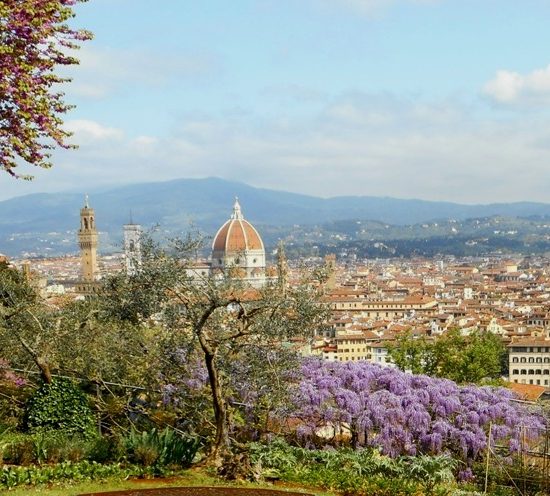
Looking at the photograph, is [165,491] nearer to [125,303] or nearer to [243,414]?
[243,414]

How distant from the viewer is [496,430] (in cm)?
1266

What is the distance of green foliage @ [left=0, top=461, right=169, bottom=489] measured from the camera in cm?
702

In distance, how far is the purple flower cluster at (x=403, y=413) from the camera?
480 inches

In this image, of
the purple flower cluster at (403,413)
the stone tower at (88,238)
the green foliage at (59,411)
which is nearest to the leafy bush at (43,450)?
the green foliage at (59,411)

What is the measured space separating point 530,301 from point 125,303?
87.3m

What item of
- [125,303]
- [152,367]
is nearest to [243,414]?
[152,367]

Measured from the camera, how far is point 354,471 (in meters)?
7.94

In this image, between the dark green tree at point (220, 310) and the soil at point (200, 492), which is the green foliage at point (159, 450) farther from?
the soil at point (200, 492)

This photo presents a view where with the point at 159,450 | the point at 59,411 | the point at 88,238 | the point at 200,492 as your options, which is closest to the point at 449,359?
the point at 59,411

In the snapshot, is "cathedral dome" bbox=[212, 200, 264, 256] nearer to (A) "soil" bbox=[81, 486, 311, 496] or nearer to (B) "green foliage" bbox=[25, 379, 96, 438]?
(B) "green foliage" bbox=[25, 379, 96, 438]

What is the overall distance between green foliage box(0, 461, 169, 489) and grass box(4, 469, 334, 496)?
0.29ft

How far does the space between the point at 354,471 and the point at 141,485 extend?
2.06m

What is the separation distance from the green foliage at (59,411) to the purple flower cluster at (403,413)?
3476mm

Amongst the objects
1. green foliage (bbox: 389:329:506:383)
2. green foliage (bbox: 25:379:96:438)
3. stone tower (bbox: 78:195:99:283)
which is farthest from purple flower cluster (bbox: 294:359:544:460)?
stone tower (bbox: 78:195:99:283)
